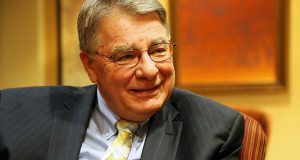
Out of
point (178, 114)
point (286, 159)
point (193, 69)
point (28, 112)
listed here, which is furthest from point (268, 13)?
point (28, 112)

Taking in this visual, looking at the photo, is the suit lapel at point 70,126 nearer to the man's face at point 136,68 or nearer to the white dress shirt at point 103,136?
the white dress shirt at point 103,136

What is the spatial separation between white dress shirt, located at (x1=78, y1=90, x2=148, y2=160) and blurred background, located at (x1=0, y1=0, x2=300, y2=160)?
4.84 ft

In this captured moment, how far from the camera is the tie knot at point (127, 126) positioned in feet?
4.88

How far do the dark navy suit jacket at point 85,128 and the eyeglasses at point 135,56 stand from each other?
243 mm

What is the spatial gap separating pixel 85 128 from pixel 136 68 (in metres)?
0.31

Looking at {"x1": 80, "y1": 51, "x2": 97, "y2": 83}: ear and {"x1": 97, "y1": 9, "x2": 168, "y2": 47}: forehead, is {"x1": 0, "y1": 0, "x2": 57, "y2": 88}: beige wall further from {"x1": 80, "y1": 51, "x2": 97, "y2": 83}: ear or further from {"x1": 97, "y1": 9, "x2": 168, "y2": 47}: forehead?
{"x1": 97, "y1": 9, "x2": 168, "y2": 47}: forehead

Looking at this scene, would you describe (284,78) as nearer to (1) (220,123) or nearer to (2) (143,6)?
(1) (220,123)

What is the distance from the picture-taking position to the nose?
52.5 inches

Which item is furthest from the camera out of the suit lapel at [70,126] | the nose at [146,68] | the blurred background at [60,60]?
the blurred background at [60,60]

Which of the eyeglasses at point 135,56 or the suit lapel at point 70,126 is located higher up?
the eyeglasses at point 135,56

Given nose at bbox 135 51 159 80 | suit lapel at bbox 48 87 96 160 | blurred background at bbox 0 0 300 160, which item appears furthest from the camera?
blurred background at bbox 0 0 300 160

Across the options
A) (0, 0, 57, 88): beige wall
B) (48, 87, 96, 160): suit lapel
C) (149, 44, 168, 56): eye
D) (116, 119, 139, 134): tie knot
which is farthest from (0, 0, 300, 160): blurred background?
(149, 44, 168, 56): eye

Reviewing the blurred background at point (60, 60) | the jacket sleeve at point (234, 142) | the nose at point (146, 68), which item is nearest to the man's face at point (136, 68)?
the nose at point (146, 68)

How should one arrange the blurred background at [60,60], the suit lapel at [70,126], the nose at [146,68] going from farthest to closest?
the blurred background at [60,60] < the suit lapel at [70,126] < the nose at [146,68]
